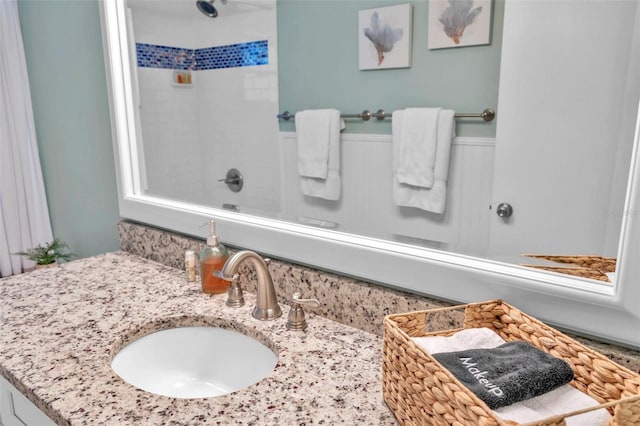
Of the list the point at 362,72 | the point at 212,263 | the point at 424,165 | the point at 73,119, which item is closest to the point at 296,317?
the point at 212,263

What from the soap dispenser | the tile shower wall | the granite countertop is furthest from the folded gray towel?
the tile shower wall

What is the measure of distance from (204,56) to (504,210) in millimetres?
1073

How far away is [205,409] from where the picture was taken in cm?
70

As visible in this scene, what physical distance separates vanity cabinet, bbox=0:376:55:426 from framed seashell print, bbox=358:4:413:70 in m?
1.03

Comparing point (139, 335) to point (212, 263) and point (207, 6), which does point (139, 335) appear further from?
point (207, 6)

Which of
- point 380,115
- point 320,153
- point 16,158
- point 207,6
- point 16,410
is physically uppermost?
point 207,6

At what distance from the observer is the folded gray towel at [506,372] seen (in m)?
0.53

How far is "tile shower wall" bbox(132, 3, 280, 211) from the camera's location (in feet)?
4.62

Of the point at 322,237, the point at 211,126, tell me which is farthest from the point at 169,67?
the point at 322,237

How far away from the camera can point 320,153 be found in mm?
1278

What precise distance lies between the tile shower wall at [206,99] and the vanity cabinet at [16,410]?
0.63 m

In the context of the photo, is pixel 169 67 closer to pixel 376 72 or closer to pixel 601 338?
pixel 376 72

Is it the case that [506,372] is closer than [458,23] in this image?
Yes

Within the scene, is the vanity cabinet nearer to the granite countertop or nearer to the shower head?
the granite countertop
